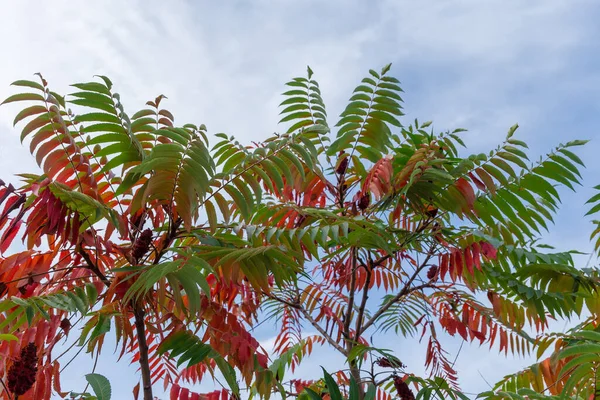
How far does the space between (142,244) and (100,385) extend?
48 centimetres

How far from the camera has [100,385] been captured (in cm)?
154

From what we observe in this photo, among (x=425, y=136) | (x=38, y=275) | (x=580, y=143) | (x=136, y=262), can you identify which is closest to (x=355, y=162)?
(x=425, y=136)

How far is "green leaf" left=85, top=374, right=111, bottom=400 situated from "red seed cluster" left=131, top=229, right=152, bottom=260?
1.39 ft

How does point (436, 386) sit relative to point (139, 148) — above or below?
below

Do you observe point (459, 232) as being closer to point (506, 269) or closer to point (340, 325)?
point (506, 269)

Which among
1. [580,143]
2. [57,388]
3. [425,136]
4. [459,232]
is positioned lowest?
[57,388]

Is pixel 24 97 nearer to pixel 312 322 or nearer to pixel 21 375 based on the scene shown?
pixel 21 375

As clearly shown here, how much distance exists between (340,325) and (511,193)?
910mm

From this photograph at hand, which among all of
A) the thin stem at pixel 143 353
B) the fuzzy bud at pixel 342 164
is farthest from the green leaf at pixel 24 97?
the fuzzy bud at pixel 342 164

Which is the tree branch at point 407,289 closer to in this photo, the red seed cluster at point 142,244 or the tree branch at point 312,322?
the tree branch at point 312,322

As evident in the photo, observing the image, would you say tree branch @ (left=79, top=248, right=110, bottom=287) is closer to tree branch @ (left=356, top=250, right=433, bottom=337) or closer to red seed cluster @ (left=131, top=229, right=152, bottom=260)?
red seed cluster @ (left=131, top=229, right=152, bottom=260)

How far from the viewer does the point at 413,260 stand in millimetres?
2832

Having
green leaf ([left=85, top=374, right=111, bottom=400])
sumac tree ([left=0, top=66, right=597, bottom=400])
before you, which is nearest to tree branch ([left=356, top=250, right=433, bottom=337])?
sumac tree ([left=0, top=66, right=597, bottom=400])

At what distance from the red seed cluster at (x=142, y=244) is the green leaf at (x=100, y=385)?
42 cm
